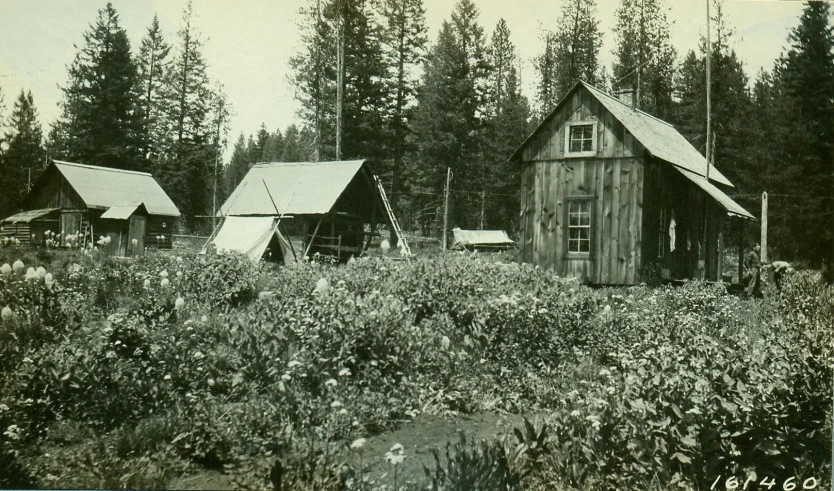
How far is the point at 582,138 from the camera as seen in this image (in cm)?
1202

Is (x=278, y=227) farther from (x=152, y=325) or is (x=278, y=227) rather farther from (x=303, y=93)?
(x=152, y=325)

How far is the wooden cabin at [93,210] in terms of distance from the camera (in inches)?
206

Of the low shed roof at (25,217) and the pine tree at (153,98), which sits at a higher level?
the pine tree at (153,98)

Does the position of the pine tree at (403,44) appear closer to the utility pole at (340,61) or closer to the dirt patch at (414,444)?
the utility pole at (340,61)

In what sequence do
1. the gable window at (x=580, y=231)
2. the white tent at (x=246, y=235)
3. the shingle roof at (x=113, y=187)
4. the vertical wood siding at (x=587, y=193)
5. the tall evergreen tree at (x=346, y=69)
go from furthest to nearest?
the gable window at (x=580, y=231) → the vertical wood siding at (x=587, y=193) → the white tent at (x=246, y=235) → the tall evergreen tree at (x=346, y=69) → the shingle roof at (x=113, y=187)

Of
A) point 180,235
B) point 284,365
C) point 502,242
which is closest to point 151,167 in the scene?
point 180,235

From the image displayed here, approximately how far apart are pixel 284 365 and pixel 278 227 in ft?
16.1

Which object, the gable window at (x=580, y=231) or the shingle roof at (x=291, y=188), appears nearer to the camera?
the shingle roof at (x=291, y=188)

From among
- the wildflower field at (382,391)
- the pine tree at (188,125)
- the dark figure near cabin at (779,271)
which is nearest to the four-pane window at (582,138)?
the dark figure near cabin at (779,271)

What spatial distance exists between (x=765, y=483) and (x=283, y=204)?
25.0 feet

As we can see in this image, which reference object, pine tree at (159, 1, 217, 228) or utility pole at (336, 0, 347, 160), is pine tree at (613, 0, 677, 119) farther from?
pine tree at (159, 1, 217, 228)

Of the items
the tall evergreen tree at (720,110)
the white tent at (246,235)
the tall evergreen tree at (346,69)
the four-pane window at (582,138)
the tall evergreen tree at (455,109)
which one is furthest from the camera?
the four-pane window at (582,138)

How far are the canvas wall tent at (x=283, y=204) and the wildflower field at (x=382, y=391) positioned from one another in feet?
4.77

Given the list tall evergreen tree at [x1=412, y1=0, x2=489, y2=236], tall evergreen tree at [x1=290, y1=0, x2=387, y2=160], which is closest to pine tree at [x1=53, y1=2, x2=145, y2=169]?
tall evergreen tree at [x1=290, y1=0, x2=387, y2=160]
